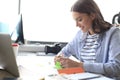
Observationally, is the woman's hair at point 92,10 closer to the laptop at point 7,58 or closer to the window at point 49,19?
the laptop at point 7,58

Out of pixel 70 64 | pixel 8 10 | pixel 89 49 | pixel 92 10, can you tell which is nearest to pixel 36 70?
pixel 70 64

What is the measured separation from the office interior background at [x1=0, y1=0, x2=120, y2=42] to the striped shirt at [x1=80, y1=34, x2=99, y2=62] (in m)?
0.98

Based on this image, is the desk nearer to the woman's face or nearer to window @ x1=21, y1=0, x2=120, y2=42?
the woman's face

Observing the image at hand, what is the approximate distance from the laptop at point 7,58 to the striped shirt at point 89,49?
66 centimetres

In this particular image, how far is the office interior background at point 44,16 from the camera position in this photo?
280cm

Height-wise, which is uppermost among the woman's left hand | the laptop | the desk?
the laptop

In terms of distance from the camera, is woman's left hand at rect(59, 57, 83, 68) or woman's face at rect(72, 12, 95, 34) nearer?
woman's left hand at rect(59, 57, 83, 68)

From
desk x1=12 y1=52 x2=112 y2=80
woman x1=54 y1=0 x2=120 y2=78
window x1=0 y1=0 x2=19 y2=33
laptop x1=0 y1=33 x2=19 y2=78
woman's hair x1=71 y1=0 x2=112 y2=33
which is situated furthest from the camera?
window x1=0 y1=0 x2=19 y2=33

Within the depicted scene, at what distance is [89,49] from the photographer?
5.92 ft

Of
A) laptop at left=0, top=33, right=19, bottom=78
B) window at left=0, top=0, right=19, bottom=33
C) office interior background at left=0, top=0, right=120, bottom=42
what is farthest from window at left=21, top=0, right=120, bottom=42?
laptop at left=0, top=33, right=19, bottom=78

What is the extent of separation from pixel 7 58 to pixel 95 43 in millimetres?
749

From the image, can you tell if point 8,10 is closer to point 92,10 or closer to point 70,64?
point 92,10

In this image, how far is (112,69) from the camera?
155 cm

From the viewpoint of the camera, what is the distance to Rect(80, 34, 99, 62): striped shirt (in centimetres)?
176
